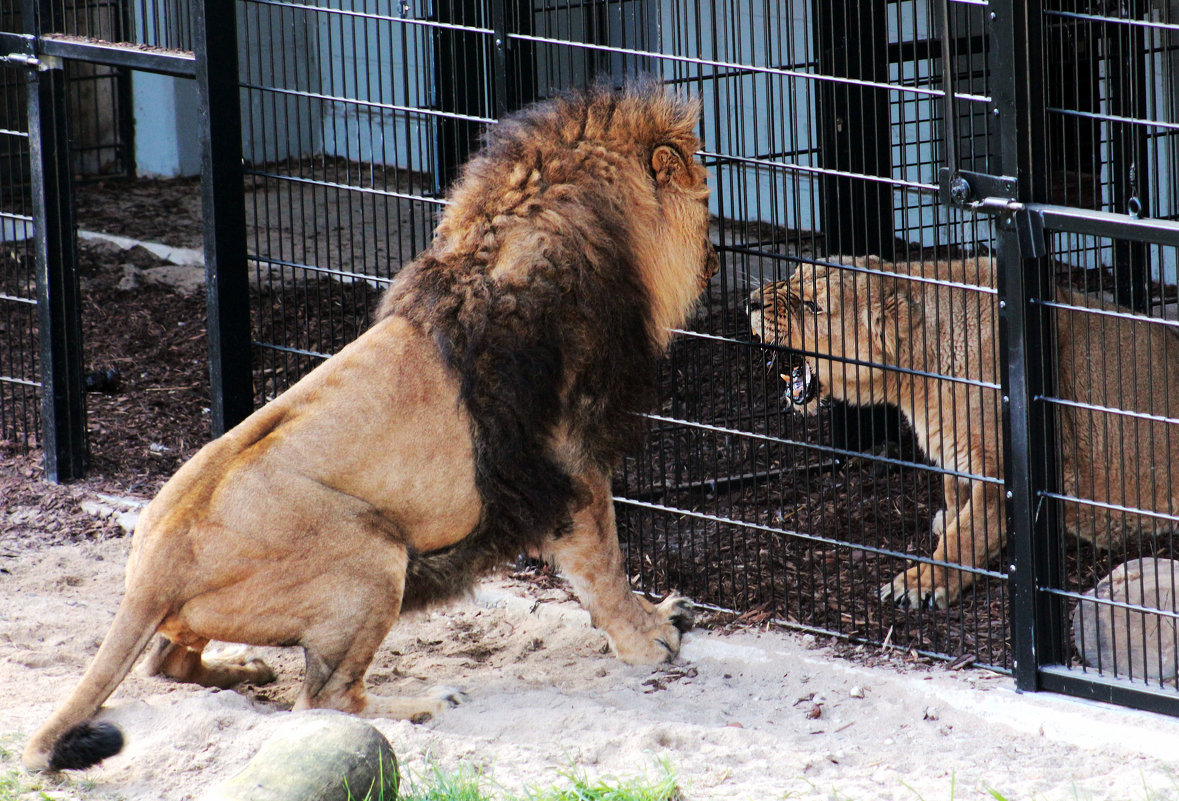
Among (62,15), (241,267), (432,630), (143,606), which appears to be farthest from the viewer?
(62,15)

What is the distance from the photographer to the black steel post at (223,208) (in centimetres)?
551

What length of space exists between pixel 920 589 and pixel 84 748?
9.31 ft

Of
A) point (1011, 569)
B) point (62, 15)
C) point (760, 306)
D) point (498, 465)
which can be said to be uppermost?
point (62, 15)

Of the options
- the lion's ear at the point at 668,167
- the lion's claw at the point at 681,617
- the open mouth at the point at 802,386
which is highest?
the lion's ear at the point at 668,167

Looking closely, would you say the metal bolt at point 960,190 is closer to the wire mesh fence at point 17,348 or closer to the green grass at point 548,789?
the green grass at point 548,789

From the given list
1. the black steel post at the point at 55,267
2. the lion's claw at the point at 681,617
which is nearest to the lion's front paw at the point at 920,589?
the lion's claw at the point at 681,617

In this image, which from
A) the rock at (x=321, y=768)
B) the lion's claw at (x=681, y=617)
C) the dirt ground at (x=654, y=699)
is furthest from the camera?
the lion's claw at (x=681, y=617)

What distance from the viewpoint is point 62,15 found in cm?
629

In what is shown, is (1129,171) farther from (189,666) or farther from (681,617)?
(189,666)

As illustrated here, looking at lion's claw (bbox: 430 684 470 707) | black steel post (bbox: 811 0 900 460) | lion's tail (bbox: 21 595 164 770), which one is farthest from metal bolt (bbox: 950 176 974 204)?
lion's tail (bbox: 21 595 164 770)

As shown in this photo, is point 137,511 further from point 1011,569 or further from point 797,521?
point 1011,569

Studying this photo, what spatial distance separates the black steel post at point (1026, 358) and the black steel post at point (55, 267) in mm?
4198

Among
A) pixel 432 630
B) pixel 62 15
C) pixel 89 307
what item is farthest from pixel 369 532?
pixel 89 307

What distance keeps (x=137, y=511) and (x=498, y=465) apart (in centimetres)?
243
